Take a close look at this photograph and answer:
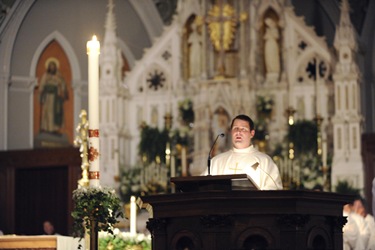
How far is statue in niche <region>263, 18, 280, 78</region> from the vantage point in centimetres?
1927

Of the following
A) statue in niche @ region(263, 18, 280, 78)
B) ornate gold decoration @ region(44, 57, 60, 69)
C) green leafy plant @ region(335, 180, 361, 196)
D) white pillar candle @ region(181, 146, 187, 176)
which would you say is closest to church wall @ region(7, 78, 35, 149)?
ornate gold decoration @ region(44, 57, 60, 69)

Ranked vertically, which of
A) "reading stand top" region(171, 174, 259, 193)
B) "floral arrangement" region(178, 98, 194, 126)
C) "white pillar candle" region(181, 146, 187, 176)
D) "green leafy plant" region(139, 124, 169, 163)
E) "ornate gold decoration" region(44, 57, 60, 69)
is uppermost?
"ornate gold decoration" region(44, 57, 60, 69)

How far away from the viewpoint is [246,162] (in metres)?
8.85

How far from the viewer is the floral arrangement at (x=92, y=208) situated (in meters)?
9.45

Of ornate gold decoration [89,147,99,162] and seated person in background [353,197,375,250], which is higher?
ornate gold decoration [89,147,99,162]

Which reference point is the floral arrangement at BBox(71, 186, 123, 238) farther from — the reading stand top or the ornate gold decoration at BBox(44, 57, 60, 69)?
the ornate gold decoration at BBox(44, 57, 60, 69)

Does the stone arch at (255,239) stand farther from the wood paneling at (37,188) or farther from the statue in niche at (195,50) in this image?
the wood paneling at (37,188)

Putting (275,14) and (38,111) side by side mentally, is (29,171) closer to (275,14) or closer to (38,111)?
(38,111)

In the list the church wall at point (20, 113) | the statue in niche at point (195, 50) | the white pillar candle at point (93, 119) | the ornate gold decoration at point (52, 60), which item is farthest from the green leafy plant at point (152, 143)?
the white pillar candle at point (93, 119)

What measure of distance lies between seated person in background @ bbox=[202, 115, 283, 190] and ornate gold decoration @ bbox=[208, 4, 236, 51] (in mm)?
10274

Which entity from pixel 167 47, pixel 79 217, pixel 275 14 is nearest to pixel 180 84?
pixel 167 47

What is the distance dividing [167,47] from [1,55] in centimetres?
350

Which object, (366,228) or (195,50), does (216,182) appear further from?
(195,50)

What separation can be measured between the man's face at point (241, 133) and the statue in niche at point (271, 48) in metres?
10.4
